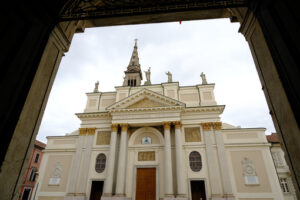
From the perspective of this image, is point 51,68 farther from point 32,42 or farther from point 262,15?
point 262,15

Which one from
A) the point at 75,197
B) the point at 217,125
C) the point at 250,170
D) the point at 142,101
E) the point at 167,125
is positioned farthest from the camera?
the point at 142,101

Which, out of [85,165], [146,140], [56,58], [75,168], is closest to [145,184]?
[146,140]

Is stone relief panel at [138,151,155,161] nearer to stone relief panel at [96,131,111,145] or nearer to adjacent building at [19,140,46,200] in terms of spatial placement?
stone relief panel at [96,131,111,145]

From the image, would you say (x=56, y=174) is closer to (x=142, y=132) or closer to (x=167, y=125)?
(x=142, y=132)

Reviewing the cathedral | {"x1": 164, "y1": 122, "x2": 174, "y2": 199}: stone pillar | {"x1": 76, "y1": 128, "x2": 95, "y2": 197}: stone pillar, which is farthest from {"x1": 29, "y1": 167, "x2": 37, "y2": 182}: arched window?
{"x1": 164, "y1": 122, "x2": 174, "y2": 199}: stone pillar

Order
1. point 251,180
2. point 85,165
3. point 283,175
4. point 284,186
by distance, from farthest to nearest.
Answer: point 283,175 < point 284,186 < point 85,165 < point 251,180

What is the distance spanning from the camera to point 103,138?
63.9ft

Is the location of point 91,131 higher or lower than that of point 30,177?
higher

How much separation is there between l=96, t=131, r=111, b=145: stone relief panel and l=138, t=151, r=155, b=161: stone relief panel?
12.7 feet

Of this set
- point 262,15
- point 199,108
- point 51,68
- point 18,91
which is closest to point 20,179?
point 18,91

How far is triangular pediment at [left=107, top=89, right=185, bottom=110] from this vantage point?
1933cm

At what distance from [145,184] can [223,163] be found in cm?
776

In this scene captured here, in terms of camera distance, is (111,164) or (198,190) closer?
(198,190)

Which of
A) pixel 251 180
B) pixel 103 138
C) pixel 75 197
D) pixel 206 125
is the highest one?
pixel 206 125
